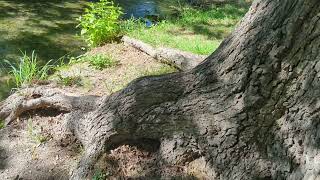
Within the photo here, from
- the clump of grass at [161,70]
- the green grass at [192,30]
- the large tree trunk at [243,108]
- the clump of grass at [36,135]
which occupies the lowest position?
the green grass at [192,30]

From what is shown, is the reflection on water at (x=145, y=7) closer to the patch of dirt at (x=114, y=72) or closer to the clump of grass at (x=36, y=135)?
the patch of dirt at (x=114, y=72)

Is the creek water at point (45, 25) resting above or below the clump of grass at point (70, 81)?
below

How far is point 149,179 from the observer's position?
3.73 meters

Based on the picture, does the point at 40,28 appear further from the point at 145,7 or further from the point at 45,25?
the point at 145,7

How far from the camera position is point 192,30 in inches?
352

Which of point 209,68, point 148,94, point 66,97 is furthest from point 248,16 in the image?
point 66,97

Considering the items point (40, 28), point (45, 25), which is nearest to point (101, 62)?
point (40, 28)

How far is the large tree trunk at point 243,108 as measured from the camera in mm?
3061

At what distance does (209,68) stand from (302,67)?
832 millimetres

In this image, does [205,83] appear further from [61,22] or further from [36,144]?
[61,22]

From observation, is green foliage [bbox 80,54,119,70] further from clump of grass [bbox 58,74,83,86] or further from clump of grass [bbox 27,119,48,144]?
clump of grass [bbox 27,119,48,144]

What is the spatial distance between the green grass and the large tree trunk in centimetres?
317

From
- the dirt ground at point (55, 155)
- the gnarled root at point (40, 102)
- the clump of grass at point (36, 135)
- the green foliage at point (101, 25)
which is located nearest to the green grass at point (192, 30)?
the green foliage at point (101, 25)

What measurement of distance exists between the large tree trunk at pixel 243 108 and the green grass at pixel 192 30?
3172 millimetres
